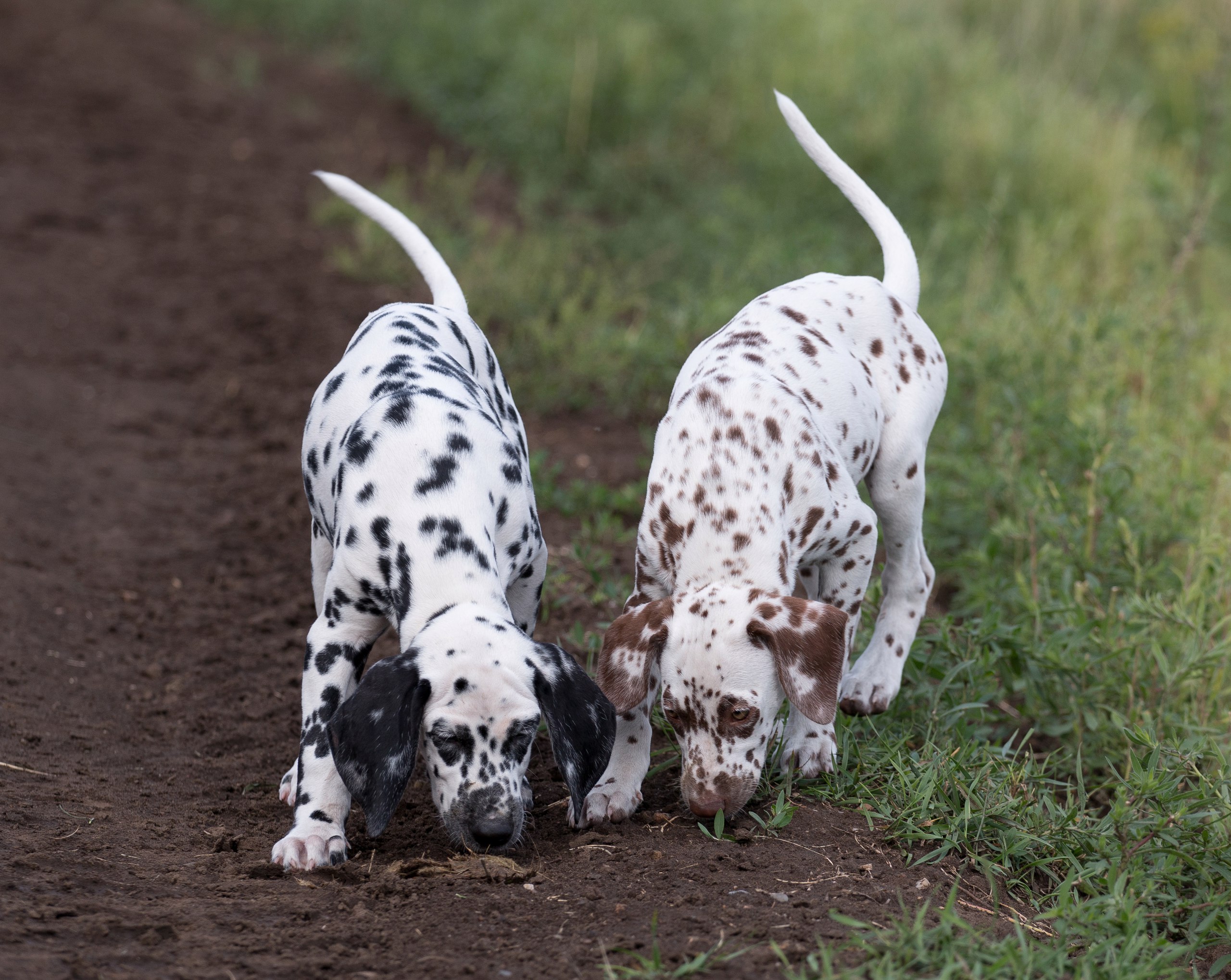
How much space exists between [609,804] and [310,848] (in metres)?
0.94

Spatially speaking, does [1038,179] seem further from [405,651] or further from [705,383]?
[405,651]

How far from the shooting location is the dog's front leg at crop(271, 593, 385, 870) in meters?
3.97

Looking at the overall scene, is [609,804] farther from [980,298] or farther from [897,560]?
Result: [980,298]

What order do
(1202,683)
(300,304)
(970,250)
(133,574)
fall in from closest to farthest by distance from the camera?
(1202,683)
(133,574)
(300,304)
(970,250)

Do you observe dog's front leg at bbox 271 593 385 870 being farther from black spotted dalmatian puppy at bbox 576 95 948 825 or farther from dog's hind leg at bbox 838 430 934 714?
dog's hind leg at bbox 838 430 934 714

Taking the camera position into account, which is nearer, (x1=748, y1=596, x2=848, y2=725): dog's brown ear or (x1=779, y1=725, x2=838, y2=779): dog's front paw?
(x1=748, y1=596, x2=848, y2=725): dog's brown ear

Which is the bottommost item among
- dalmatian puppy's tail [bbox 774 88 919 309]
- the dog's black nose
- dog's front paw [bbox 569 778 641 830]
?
dog's front paw [bbox 569 778 641 830]

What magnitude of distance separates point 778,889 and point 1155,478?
3.90 m

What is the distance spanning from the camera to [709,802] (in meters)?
3.98

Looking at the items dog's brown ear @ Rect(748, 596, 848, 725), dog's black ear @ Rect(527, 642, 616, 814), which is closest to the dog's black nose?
dog's black ear @ Rect(527, 642, 616, 814)

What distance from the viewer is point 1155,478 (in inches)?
263

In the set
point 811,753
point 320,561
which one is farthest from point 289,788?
point 811,753

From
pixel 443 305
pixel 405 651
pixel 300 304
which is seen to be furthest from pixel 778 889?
pixel 300 304

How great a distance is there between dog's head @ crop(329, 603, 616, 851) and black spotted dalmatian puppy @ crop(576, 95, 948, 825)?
0.40 meters
